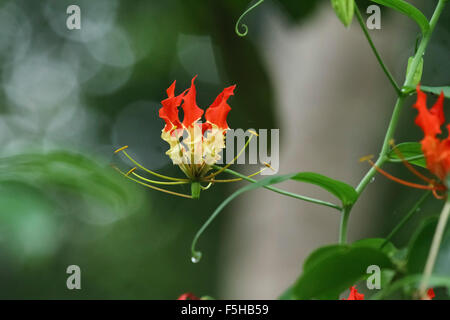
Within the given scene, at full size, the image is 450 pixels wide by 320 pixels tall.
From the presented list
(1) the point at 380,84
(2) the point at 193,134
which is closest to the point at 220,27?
(1) the point at 380,84

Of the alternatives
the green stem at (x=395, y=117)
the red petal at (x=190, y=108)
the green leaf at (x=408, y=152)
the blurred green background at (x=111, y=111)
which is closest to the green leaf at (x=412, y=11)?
the green stem at (x=395, y=117)

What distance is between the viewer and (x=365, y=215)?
2.42 metres

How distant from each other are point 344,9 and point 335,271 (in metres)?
0.24

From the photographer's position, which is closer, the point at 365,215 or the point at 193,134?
the point at 193,134

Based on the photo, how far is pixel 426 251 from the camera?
41 cm

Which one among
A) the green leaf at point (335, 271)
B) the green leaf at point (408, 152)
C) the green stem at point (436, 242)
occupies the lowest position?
the green leaf at point (335, 271)

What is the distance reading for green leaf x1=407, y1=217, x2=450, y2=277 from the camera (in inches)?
15.3

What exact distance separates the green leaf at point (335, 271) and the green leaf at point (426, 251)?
2 centimetres

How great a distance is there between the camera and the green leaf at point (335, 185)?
526 millimetres

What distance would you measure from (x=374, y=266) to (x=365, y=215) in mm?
2052

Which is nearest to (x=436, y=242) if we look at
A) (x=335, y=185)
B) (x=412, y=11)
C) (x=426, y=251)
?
(x=426, y=251)

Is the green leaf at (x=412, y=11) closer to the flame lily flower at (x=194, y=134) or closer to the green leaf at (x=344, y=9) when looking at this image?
the green leaf at (x=344, y=9)

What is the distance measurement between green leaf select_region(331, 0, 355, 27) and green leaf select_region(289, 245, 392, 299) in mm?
210

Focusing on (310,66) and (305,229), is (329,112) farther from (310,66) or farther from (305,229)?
(305,229)
